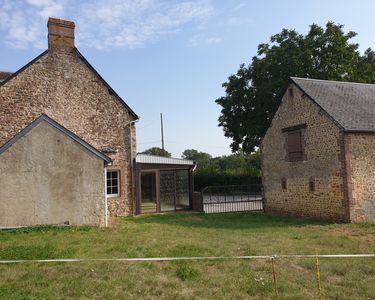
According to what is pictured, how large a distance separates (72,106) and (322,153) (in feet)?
38.8

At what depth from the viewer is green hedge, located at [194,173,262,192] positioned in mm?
37781

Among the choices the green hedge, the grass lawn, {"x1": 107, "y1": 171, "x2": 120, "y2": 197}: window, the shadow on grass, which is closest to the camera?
the grass lawn

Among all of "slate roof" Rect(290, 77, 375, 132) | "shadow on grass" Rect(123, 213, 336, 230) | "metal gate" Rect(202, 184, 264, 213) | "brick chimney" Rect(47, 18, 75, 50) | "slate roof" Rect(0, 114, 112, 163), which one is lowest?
"shadow on grass" Rect(123, 213, 336, 230)

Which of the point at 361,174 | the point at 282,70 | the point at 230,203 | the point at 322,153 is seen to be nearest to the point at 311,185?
the point at 322,153

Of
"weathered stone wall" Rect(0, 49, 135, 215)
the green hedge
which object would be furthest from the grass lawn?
the green hedge

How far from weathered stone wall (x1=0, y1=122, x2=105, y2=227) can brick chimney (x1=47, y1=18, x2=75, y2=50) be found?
635cm

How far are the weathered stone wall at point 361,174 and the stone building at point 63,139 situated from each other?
9.80 meters

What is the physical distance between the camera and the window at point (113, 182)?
17.7 m

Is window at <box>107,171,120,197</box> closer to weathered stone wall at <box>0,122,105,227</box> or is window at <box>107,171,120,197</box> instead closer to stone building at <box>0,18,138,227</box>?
stone building at <box>0,18,138,227</box>

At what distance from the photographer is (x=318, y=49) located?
101ft

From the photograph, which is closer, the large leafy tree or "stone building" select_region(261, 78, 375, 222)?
"stone building" select_region(261, 78, 375, 222)

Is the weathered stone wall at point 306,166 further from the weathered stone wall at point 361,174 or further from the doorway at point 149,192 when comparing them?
the doorway at point 149,192

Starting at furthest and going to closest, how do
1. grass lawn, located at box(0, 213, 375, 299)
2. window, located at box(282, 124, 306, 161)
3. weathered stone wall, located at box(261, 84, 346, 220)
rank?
window, located at box(282, 124, 306, 161) < weathered stone wall, located at box(261, 84, 346, 220) < grass lawn, located at box(0, 213, 375, 299)

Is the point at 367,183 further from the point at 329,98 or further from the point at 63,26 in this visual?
the point at 63,26
